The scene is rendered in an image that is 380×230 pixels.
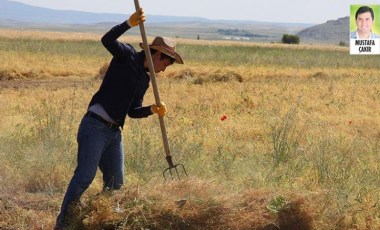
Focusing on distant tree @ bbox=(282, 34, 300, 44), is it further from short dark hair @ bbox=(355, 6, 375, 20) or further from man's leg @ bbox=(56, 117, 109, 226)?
man's leg @ bbox=(56, 117, 109, 226)

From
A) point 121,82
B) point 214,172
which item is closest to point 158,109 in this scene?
point 121,82

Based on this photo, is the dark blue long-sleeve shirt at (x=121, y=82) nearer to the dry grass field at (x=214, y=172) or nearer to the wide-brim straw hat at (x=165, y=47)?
the wide-brim straw hat at (x=165, y=47)

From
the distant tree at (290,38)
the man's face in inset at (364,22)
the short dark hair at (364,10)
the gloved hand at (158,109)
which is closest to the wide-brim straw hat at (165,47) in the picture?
the gloved hand at (158,109)

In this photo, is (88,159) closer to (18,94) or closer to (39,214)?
(39,214)

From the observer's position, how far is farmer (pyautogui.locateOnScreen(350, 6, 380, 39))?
2397 cm

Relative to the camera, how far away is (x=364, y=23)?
24875 millimetres

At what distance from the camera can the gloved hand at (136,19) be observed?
14.8 ft

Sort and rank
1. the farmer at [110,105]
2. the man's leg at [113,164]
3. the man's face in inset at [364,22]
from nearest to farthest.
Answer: the farmer at [110,105]
the man's leg at [113,164]
the man's face in inset at [364,22]

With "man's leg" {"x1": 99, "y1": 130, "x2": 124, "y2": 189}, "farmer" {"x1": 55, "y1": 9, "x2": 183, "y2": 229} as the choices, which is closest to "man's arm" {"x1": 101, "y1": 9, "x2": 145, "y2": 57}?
"farmer" {"x1": 55, "y1": 9, "x2": 183, "y2": 229}

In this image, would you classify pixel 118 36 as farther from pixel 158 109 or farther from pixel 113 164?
pixel 113 164

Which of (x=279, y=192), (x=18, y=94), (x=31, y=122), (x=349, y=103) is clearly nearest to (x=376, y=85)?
(x=349, y=103)

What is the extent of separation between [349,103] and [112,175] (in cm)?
942

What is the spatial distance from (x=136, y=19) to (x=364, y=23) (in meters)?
21.7

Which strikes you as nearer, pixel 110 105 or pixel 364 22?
pixel 110 105
